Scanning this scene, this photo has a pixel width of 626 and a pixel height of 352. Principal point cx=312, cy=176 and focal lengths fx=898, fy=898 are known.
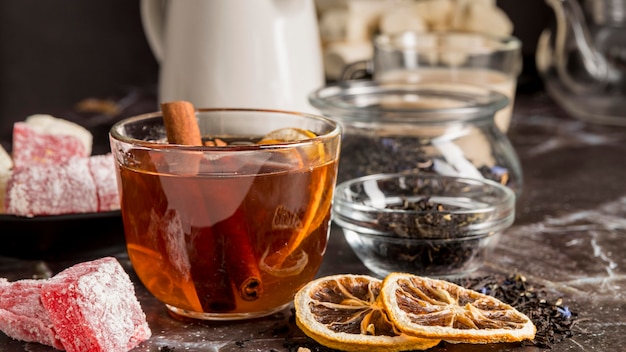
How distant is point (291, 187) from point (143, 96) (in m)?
1.21

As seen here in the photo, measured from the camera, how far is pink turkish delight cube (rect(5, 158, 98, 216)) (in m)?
0.89

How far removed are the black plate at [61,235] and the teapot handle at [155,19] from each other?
0.46 meters

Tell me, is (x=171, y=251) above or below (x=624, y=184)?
above

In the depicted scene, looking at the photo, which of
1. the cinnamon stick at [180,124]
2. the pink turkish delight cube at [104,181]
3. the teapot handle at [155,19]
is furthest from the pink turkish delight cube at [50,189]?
the teapot handle at [155,19]

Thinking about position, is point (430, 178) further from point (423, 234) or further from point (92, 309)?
point (92, 309)

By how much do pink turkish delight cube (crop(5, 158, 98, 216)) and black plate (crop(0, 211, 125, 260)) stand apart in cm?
1

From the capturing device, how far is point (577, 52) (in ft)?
5.52

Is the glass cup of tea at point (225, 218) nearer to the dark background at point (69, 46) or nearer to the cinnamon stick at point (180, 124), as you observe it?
the cinnamon stick at point (180, 124)

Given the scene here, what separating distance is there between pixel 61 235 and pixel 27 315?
0.20 meters

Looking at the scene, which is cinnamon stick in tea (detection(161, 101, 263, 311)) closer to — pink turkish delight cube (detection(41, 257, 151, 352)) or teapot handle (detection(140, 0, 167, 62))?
pink turkish delight cube (detection(41, 257, 151, 352))

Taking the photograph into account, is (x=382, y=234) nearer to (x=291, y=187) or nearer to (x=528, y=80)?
(x=291, y=187)

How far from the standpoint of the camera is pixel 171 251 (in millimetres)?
755

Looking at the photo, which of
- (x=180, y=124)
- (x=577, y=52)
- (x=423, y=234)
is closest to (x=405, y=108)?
(x=423, y=234)

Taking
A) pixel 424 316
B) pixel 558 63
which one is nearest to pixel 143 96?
pixel 558 63
